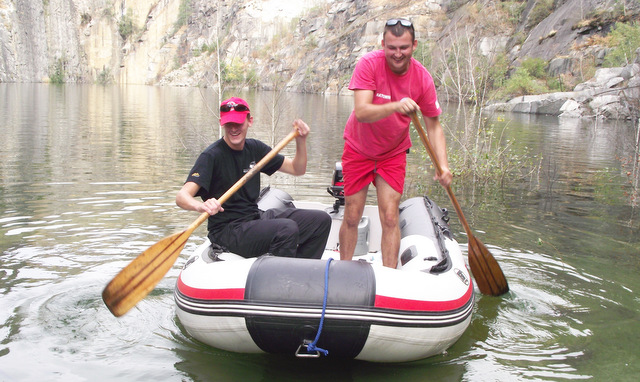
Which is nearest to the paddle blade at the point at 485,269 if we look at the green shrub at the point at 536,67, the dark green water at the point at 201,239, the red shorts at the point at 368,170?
the dark green water at the point at 201,239

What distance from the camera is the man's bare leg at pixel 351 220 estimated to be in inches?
178

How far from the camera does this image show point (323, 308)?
349cm

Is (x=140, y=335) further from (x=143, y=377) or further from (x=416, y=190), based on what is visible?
(x=416, y=190)

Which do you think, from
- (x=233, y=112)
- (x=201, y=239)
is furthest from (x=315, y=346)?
(x=201, y=239)

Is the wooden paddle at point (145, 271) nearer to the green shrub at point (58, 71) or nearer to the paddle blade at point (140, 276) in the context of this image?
the paddle blade at point (140, 276)

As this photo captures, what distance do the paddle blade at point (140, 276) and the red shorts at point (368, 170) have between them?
49.9 inches

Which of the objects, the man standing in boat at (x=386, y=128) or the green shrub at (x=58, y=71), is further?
the green shrub at (x=58, y=71)

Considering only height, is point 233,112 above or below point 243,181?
above

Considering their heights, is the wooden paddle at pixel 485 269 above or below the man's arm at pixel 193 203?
below

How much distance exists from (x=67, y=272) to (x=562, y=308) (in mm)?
4274

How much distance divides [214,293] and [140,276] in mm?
744

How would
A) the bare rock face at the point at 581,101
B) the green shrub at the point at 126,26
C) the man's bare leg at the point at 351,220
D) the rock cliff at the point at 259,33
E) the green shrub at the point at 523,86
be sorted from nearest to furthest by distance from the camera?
the man's bare leg at the point at 351,220
the bare rock face at the point at 581,101
the green shrub at the point at 523,86
the rock cliff at the point at 259,33
the green shrub at the point at 126,26

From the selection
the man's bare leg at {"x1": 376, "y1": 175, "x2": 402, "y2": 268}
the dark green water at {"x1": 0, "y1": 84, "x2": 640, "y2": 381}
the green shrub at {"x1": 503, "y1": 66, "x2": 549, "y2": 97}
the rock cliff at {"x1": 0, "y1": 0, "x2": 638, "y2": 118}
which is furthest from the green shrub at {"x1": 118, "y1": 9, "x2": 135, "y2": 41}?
the man's bare leg at {"x1": 376, "y1": 175, "x2": 402, "y2": 268}

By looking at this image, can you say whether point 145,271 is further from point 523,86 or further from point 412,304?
point 523,86
